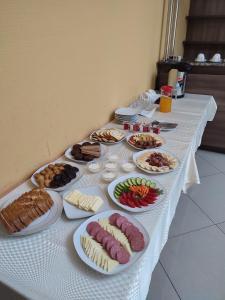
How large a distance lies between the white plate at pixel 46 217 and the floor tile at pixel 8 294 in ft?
0.39

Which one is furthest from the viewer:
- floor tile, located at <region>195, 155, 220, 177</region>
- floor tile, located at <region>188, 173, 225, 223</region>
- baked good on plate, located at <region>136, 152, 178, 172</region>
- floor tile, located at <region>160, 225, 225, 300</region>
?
floor tile, located at <region>195, 155, 220, 177</region>

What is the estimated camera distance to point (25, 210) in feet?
2.05

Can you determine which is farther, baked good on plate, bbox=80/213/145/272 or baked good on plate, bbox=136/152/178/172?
baked good on plate, bbox=136/152/178/172

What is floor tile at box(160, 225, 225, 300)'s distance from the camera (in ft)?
3.26

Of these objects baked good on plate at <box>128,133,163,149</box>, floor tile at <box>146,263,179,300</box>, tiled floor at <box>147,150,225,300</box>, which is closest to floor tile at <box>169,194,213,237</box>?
tiled floor at <box>147,150,225,300</box>

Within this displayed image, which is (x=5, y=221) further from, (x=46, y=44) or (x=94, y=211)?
(x=46, y=44)

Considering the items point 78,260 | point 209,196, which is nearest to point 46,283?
point 78,260

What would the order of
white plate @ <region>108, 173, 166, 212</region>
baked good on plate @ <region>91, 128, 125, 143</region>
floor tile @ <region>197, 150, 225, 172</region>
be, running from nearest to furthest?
1. white plate @ <region>108, 173, 166, 212</region>
2. baked good on plate @ <region>91, 128, 125, 143</region>
3. floor tile @ <region>197, 150, 225, 172</region>

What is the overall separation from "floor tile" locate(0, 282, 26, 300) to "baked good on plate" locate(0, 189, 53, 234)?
0.40 ft

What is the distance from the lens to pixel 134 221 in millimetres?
635

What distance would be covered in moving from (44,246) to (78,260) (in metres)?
0.10

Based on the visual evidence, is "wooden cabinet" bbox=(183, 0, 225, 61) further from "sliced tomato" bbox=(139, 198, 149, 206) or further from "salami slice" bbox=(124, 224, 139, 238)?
"salami slice" bbox=(124, 224, 139, 238)

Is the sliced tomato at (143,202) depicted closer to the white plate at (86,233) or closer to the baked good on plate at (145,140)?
the white plate at (86,233)

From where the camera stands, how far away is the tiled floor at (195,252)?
3.28 ft
